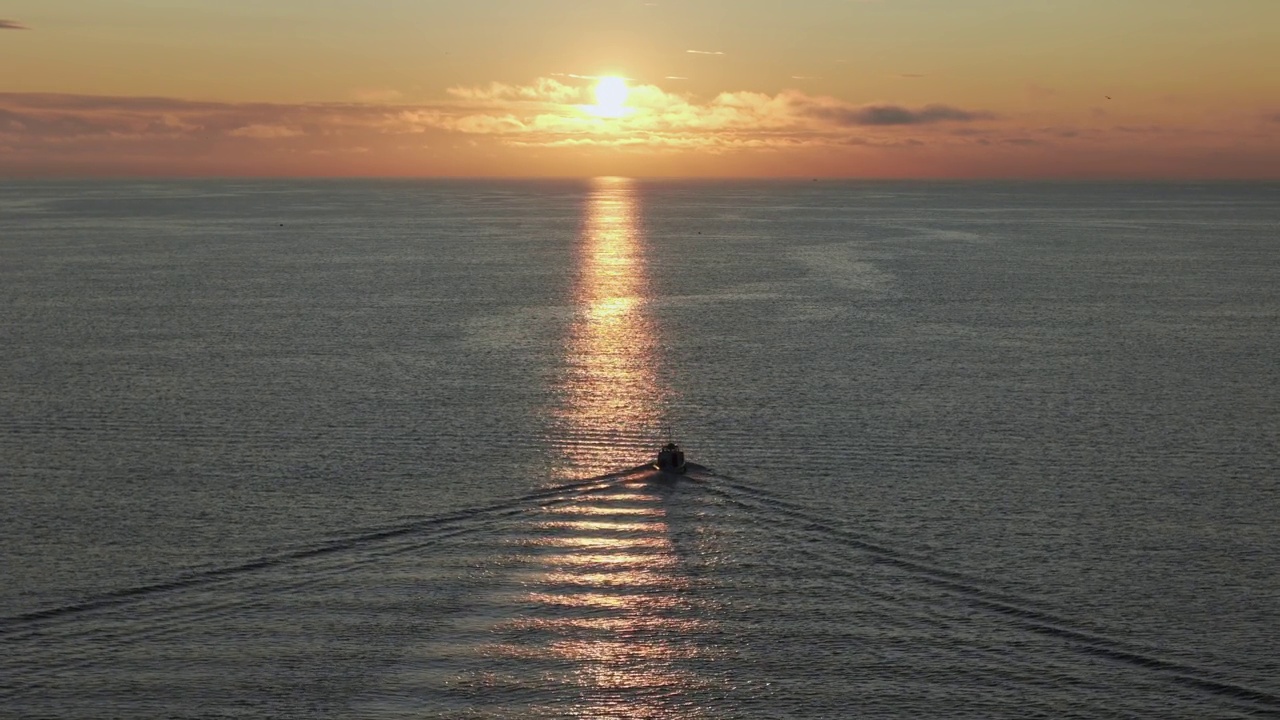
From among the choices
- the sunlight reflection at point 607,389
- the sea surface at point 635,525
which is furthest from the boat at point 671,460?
the sunlight reflection at point 607,389

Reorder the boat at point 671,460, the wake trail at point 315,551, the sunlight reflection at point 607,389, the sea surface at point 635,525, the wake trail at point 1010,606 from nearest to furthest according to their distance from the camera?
1. the sea surface at point 635,525
2. the wake trail at point 1010,606
3. the wake trail at point 315,551
4. the boat at point 671,460
5. the sunlight reflection at point 607,389

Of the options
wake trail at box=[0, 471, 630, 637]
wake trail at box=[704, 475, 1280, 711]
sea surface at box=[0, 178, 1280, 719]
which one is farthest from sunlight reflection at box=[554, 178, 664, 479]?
wake trail at box=[704, 475, 1280, 711]

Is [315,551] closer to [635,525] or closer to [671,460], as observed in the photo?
[635,525]

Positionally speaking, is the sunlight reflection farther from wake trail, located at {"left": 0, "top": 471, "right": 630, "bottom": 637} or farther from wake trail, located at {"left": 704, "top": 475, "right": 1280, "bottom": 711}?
wake trail, located at {"left": 704, "top": 475, "right": 1280, "bottom": 711}

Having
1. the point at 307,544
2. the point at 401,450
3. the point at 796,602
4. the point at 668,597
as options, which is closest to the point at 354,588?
the point at 307,544

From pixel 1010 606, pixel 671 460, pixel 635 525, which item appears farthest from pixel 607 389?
pixel 1010 606

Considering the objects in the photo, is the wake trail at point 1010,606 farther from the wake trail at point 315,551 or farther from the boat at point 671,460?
the wake trail at point 315,551

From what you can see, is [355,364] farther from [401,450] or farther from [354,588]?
[354,588]
